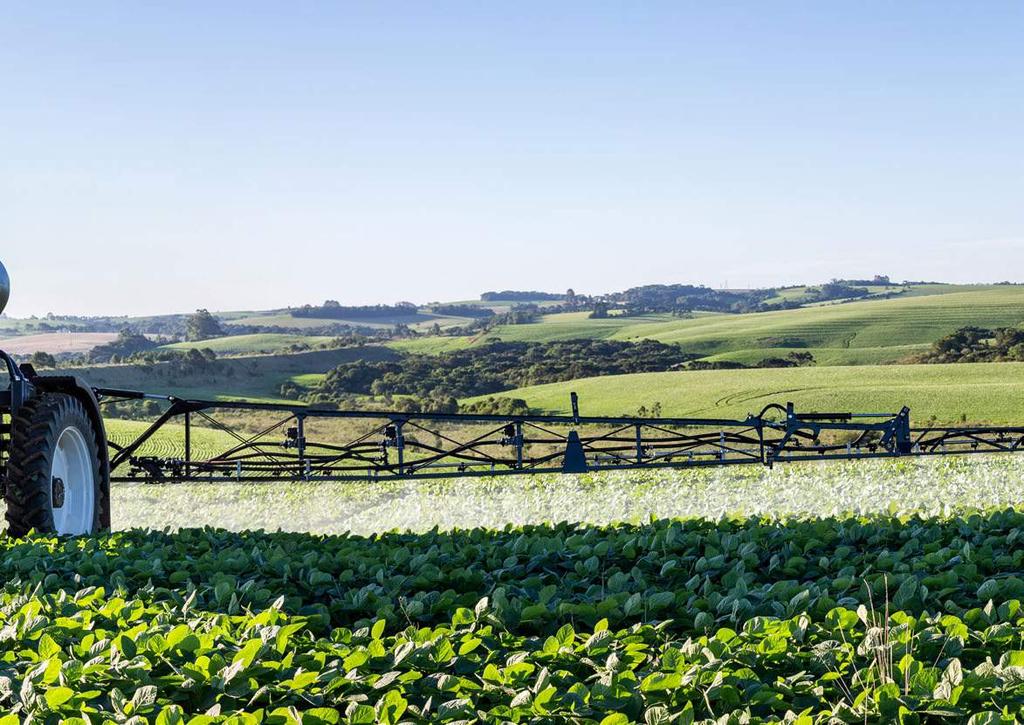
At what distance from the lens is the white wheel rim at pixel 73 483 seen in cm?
1099

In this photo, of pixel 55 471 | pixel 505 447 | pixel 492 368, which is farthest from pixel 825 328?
pixel 55 471

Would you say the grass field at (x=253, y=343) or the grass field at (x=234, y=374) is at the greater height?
the grass field at (x=253, y=343)

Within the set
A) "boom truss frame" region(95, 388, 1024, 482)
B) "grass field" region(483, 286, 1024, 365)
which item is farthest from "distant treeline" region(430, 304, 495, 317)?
"boom truss frame" region(95, 388, 1024, 482)

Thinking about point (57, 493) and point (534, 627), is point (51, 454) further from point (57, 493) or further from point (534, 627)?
point (534, 627)

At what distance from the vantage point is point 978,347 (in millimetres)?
54031

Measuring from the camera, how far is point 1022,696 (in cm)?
468

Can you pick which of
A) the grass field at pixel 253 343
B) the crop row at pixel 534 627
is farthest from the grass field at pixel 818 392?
the grass field at pixel 253 343

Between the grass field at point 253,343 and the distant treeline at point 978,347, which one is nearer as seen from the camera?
the distant treeline at point 978,347

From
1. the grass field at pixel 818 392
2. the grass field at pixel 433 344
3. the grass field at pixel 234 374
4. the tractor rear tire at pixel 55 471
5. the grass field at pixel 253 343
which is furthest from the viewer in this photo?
the grass field at pixel 253 343

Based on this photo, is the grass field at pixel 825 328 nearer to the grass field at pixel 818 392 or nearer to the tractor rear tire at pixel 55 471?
the grass field at pixel 818 392

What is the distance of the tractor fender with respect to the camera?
11.1m

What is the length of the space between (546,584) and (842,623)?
2399mm

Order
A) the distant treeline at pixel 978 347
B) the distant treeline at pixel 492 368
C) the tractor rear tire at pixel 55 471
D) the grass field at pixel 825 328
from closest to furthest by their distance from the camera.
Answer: the tractor rear tire at pixel 55 471
the distant treeline at pixel 492 368
the distant treeline at pixel 978 347
the grass field at pixel 825 328

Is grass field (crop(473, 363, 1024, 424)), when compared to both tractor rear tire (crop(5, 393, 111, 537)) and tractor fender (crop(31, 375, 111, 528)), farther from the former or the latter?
tractor rear tire (crop(5, 393, 111, 537))
